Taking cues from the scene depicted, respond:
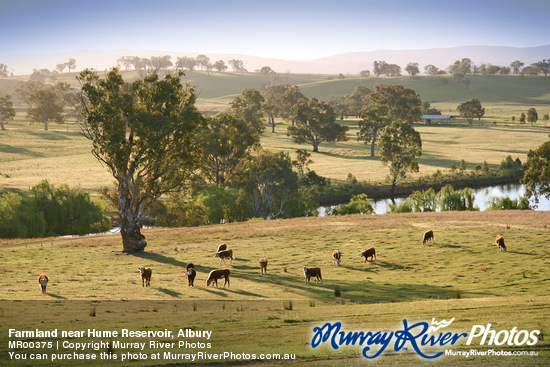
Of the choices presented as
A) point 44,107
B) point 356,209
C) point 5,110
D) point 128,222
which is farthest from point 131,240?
point 5,110

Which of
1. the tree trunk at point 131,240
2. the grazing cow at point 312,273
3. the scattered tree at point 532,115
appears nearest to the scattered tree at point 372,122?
the scattered tree at point 532,115

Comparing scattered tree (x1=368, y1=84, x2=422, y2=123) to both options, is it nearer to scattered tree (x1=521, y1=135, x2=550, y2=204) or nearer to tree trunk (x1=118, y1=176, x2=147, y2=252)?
scattered tree (x1=521, y1=135, x2=550, y2=204)

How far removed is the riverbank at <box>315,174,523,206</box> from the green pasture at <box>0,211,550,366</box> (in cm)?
3567

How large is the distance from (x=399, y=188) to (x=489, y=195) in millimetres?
16209

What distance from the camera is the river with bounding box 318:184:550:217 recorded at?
81375 millimetres

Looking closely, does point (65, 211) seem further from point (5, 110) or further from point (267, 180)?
point (5, 110)

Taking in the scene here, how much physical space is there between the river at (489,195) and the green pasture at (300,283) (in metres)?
28.7

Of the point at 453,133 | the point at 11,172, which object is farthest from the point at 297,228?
the point at 453,133

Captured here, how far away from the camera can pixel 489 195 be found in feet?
297

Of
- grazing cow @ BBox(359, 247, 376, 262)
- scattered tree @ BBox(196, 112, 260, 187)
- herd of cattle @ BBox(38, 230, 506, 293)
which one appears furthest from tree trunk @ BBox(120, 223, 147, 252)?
scattered tree @ BBox(196, 112, 260, 187)

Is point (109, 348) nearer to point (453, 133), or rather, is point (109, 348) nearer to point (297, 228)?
point (297, 228)

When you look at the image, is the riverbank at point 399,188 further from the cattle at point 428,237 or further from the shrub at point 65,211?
the cattle at point 428,237

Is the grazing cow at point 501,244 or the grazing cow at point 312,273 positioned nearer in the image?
the grazing cow at point 312,273

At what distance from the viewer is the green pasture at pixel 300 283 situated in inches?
720
